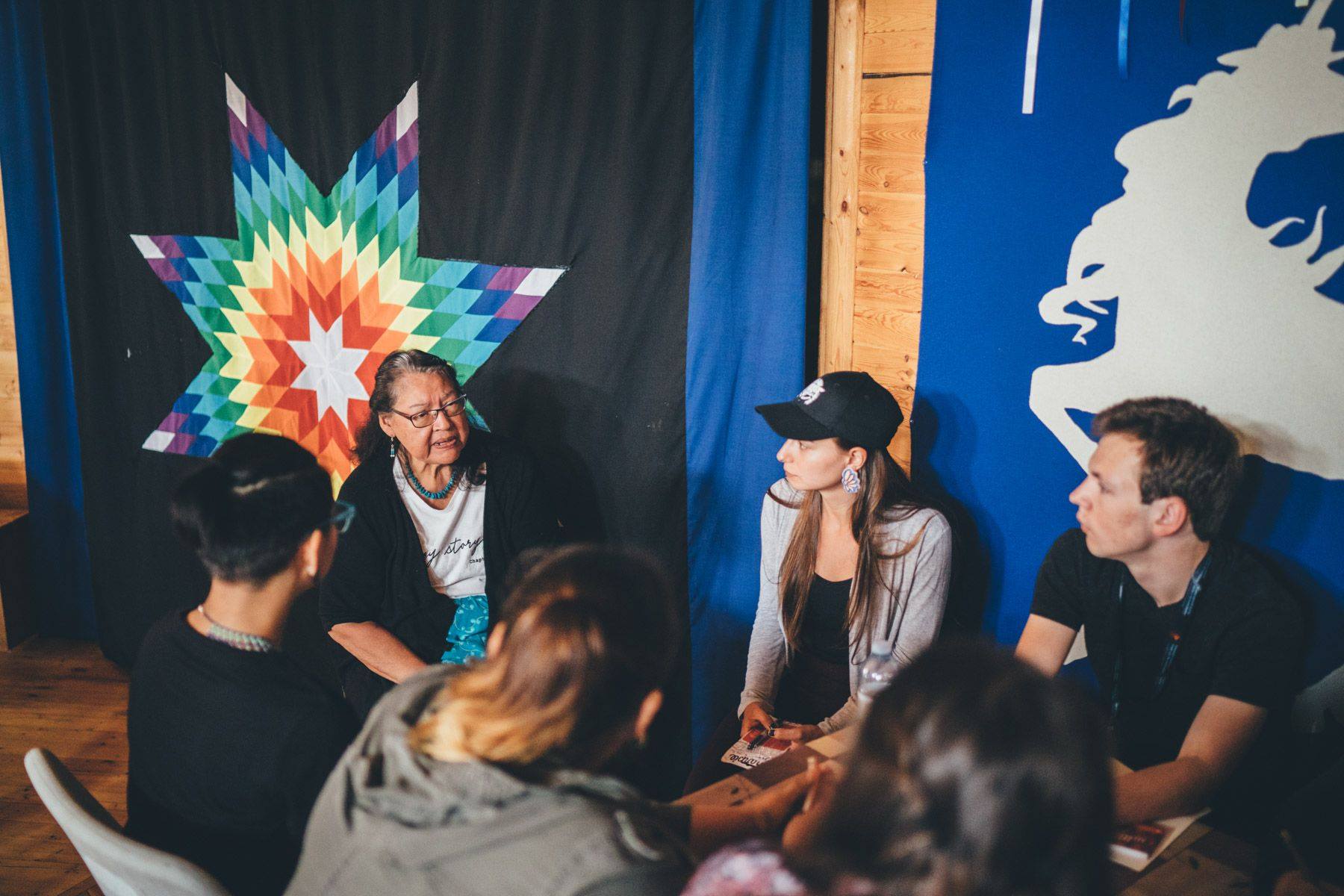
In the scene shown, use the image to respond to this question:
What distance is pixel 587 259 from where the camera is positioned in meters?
2.46

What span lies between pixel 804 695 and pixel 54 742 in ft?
7.47

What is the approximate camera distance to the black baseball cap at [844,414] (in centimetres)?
193

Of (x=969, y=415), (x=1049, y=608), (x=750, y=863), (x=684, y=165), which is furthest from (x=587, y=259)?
(x=750, y=863)

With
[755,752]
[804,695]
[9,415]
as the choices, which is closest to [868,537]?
[804,695]

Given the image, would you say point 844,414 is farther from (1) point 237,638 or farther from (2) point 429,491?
(1) point 237,638

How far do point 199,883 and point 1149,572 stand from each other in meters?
1.55

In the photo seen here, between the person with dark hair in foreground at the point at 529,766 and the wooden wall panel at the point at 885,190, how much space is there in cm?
127

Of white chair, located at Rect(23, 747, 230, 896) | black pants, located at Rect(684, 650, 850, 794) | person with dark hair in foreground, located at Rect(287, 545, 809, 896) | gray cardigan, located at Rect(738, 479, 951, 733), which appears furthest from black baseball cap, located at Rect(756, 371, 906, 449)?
white chair, located at Rect(23, 747, 230, 896)

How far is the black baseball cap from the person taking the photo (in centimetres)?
193

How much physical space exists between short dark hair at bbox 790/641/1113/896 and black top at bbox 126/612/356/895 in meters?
0.77

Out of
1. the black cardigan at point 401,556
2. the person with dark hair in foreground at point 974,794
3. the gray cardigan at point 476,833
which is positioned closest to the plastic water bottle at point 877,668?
the black cardigan at point 401,556

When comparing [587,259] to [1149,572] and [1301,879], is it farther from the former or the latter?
[1301,879]

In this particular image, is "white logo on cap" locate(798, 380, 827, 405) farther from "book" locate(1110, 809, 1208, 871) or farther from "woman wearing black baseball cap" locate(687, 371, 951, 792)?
"book" locate(1110, 809, 1208, 871)

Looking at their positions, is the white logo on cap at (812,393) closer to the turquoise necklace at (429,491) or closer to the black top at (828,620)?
the black top at (828,620)
